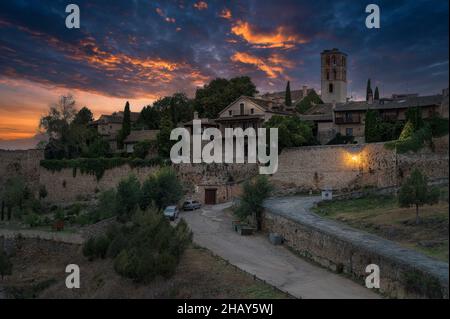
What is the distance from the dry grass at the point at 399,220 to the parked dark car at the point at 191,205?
405 inches

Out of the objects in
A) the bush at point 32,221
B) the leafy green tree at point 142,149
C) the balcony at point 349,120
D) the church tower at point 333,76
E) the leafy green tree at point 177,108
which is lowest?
the bush at point 32,221

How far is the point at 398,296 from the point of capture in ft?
48.1

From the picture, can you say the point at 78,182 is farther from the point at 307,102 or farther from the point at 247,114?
the point at 307,102

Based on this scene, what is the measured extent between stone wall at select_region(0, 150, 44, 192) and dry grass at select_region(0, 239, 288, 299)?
22274 millimetres

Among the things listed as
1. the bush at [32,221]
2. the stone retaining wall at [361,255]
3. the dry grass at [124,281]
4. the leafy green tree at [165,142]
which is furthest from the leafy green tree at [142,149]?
the stone retaining wall at [361,255]

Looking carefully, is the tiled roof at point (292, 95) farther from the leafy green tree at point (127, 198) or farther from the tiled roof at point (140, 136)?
the leafy green tree at point (127, 198)

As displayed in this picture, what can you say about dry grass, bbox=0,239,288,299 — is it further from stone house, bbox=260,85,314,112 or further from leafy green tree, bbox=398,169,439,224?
stone house, bbox=260,85,314,112

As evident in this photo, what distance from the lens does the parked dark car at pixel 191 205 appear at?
3509cm

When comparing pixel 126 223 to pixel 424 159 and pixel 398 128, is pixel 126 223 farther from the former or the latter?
pixel 398 128

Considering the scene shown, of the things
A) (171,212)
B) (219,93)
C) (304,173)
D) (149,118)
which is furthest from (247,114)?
(149,118)

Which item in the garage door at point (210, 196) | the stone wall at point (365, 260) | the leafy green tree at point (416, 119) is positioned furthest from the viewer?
the garage door at point (210, 196)

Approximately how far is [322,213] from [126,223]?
39.5ft

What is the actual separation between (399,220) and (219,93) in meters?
34.7

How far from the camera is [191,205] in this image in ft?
116
